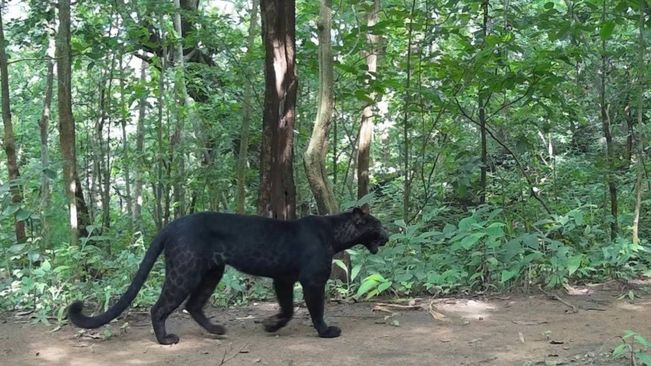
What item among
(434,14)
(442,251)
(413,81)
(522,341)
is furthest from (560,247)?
(434,14)

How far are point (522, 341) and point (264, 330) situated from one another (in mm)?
2184

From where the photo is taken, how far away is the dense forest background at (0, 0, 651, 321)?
6840 millimetres

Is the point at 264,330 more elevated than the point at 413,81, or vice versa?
the point at 413,81

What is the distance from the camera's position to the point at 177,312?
6492 millimetres

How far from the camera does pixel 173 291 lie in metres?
5.35

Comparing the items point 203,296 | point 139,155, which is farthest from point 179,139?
point 203,296

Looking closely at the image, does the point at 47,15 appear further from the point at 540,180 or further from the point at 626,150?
the point at 626,150

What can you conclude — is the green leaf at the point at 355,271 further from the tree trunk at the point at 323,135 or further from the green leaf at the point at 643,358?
the green leaf at the point at 643,358

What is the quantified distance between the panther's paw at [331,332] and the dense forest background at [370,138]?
0.88 meters

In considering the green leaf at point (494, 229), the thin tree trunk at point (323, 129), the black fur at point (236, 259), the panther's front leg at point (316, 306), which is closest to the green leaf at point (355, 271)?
the thin tree trunk at point (323, 129)

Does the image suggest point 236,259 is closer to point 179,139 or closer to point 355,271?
point 355,271

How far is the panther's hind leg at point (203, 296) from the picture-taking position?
5.67 meters

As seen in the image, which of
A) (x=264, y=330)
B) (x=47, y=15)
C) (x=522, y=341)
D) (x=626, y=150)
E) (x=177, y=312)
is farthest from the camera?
(x=626, y=150)

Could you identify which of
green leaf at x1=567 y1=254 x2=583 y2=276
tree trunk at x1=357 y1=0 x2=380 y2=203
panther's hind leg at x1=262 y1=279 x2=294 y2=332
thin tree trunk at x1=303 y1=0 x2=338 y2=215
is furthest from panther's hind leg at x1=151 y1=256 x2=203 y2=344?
tree trunk at x1=357 y1=0 x2=380 y2=203
